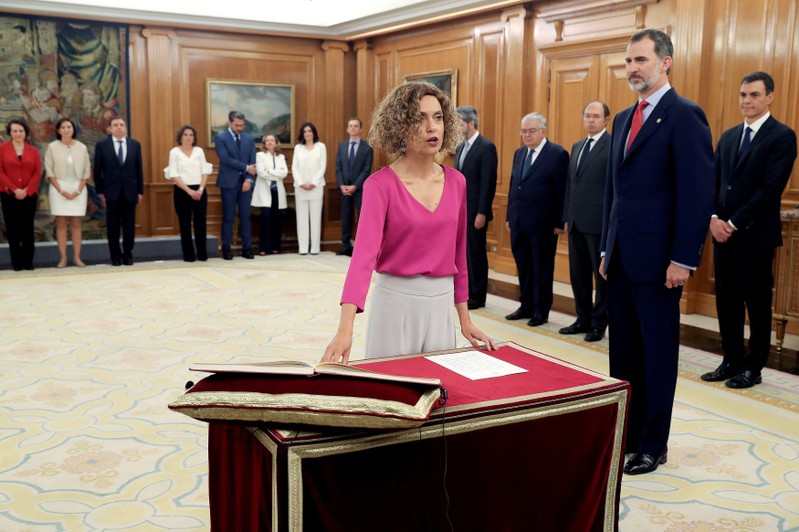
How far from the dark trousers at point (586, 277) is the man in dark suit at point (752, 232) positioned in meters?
1.20

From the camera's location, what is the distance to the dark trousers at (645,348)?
3574mm

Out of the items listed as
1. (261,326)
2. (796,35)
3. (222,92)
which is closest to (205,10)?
(222,92)

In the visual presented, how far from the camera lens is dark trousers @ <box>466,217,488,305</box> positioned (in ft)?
24.4

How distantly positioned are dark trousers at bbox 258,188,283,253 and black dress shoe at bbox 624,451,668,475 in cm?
854

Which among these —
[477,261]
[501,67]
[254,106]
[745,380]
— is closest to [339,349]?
[745,380]

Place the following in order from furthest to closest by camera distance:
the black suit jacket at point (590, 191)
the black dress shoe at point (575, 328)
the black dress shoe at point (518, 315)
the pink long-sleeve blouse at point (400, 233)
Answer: the black dress shoe at point (518, 315)
the black dress shoe at point (575, 328)
the black suit jacket at point (590, 191)
the pink long-sleeve blouse at point (400, 233)

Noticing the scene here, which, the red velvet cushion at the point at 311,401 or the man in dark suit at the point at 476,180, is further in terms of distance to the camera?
the man in dark suit at the point at 476,180

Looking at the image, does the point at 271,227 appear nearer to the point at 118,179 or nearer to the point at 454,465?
the point at 118,179

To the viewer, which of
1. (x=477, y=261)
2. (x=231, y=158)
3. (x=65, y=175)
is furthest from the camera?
(x=231, y=158)

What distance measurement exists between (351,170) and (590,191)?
18.6 feet

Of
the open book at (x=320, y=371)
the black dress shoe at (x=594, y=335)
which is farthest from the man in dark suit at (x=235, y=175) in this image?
the open book at (x=320, y=371)

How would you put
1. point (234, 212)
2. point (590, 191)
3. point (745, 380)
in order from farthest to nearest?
point (234, 212)
point (590, 191)
point (745, 380)

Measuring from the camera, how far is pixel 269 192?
11477mm

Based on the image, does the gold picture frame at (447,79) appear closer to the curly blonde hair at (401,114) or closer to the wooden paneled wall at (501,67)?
the wooden paneled wall at (501,67)
